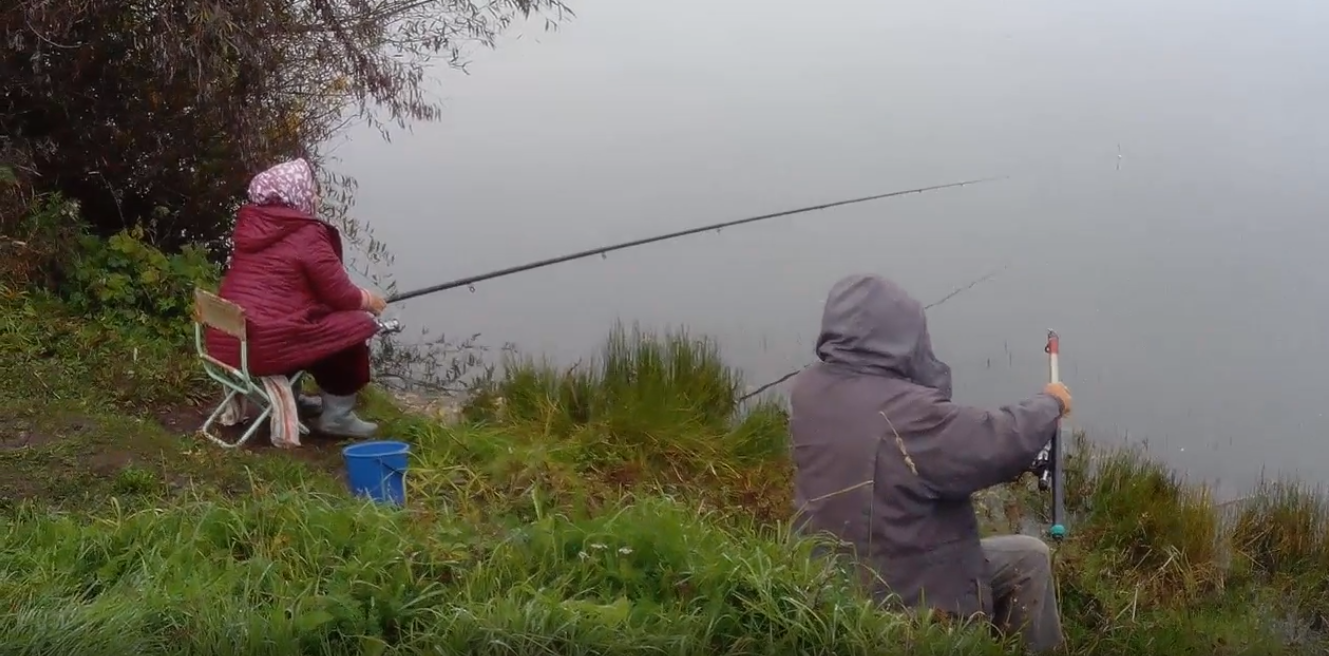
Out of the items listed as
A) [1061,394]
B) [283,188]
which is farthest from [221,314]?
[1061,394]

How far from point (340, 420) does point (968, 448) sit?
3185 millimetres

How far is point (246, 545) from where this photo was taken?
11.1 feet

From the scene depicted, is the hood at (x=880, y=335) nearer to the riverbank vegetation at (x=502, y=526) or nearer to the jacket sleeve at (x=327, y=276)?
the riverbank vegetation at (x=502, y=526)

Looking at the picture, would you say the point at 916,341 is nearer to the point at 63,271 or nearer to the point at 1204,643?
the point at 1204,643

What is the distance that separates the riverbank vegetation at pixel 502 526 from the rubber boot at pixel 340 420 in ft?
0.44

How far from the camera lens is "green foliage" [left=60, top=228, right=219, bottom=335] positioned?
269 inches

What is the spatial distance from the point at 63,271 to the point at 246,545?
4.23m

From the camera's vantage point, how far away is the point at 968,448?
305 cm

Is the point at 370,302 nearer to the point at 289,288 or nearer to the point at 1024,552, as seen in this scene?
the point at 289,288

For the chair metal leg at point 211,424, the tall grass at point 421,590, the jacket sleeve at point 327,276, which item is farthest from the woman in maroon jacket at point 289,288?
the tall grass at point 421,590

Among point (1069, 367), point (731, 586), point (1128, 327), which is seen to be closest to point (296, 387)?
point (731, 586)

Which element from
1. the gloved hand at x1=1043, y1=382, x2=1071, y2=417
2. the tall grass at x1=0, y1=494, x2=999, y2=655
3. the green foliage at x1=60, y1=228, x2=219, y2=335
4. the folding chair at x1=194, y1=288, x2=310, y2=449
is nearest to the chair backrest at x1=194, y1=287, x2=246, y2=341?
the folding chair at x1=194, y1=288, x2=310, y2=449

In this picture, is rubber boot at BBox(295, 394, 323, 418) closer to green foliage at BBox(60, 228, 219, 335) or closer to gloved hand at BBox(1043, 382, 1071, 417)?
green foliage at BBox(60, 228, 219, 335)

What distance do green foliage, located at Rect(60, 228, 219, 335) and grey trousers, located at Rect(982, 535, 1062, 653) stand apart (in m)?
4.78
